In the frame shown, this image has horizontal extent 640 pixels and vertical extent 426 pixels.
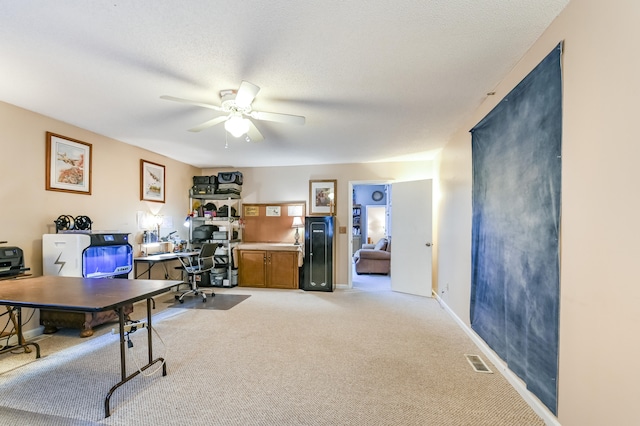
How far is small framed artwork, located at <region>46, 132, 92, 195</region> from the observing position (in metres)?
3.29

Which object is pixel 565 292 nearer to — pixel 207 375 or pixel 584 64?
pixel 584 64

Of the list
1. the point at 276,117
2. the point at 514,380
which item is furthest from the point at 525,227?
the point at 276,117

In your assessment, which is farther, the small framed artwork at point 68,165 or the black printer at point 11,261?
the small framed artwork at point 68,165

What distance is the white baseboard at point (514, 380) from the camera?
175 cm

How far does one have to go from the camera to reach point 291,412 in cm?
188

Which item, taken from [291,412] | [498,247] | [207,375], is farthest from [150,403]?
[498,247]

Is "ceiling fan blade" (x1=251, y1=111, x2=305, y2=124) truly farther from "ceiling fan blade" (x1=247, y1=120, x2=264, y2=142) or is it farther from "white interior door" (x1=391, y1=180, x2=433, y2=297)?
"white interior door" (x1=391, y1=180, x2=433, y2=297)

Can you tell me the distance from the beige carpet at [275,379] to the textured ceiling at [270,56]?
255 cm

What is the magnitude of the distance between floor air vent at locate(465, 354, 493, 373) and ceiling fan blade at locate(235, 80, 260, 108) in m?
3.07

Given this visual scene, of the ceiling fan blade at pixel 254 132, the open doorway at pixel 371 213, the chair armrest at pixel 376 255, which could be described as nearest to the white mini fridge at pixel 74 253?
the ceiling fan blade at pixel 254 132

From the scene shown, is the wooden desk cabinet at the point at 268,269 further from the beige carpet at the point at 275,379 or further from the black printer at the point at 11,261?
the black printer at the point at 11,261

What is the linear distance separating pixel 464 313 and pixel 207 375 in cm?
292

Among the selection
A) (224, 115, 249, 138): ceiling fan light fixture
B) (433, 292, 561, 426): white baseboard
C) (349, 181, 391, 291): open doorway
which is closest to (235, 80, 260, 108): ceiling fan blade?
(224, 115, 249, 138): ceiling fan light fixture

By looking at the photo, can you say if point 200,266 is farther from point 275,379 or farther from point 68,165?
point 275,379
